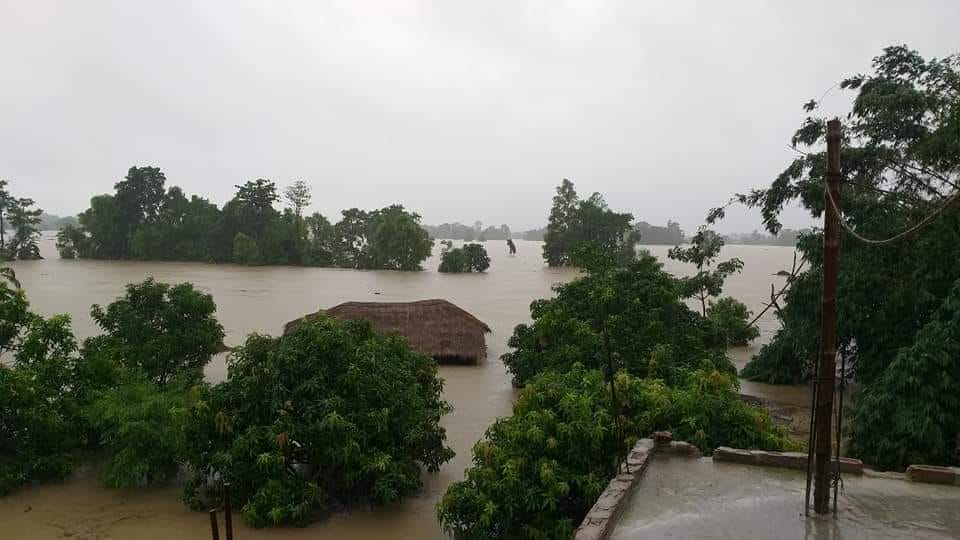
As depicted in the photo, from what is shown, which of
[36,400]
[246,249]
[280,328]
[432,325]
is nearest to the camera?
[36,400]

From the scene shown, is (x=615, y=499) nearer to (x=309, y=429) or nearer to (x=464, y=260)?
(x=309, y=429)

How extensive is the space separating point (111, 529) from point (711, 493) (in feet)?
19.0

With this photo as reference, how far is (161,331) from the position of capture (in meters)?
9.81

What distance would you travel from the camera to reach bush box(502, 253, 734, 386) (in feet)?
31.9

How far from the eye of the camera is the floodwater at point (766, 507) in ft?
13.8

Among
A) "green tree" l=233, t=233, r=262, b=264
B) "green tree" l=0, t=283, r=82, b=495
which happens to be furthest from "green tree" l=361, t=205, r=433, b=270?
"green tree" l=0, t=283, r=82, b=495

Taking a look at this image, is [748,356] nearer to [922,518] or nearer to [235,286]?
[922,518]

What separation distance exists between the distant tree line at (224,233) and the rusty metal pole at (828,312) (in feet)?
122

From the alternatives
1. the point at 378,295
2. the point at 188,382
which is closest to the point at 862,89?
the point at 188,382

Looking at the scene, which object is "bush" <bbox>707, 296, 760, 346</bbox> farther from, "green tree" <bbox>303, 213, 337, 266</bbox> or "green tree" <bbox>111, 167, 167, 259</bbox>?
"green tree" <bbox>111, 167, 167, 259</bbox>

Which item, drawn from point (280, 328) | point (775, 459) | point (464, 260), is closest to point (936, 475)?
point (775, 459)

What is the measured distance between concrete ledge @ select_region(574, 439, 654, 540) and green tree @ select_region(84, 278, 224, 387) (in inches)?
257

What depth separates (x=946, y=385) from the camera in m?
6.93

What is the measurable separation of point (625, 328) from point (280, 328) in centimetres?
1173
